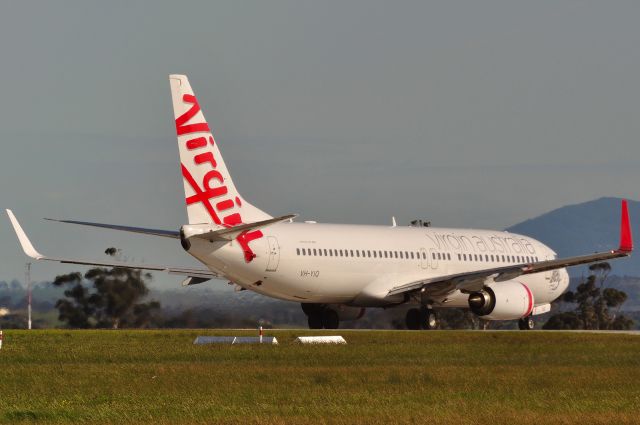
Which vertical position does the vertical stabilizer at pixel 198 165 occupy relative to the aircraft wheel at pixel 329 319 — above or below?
above

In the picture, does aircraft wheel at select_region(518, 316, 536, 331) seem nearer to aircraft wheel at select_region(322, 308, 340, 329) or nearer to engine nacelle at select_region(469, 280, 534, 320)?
engine nacelle at select_region(469, 280, 534, 320)

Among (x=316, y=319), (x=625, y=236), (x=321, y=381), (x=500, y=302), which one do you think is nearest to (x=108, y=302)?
(x=316, y=319)

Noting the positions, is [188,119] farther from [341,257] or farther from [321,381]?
[321,381]

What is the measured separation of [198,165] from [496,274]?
12.0 m

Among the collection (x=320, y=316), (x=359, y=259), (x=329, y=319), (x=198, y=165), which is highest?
(x=198, y=165)

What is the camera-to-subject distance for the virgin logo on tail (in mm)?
42594

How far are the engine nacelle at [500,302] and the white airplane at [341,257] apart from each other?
0.12 feet

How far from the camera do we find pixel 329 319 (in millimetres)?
51344

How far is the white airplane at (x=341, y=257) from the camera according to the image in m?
42.7

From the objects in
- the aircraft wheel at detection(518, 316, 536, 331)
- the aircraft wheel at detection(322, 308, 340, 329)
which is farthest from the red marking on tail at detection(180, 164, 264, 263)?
the aircraft wheel at detection(518, 316, 536, 331)

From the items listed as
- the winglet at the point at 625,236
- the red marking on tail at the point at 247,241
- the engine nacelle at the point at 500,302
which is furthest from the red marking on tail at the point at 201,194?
the winglet at the point at 625,236

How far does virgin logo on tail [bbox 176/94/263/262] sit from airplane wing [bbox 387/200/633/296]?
8.58 meters

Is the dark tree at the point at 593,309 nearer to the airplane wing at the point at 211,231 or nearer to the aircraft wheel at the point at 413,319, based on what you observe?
the aircraft wheel at the point at 413,319

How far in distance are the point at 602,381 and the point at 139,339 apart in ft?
57.5
